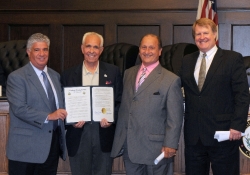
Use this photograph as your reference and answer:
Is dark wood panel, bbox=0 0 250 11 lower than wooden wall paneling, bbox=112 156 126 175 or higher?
higher

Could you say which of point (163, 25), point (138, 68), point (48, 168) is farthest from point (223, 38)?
point (48, 168)

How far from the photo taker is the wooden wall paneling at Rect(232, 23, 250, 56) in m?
6.81

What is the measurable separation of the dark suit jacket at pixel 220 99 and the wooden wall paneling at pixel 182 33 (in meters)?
3.37

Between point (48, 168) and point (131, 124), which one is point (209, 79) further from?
point (48, 168)

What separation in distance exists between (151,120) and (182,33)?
11.8 feet

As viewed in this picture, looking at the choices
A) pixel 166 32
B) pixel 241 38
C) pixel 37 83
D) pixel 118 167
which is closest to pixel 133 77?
pixel 37 83

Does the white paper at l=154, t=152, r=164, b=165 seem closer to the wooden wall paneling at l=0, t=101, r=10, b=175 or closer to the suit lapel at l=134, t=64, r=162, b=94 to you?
the suit lapel at l=134, t=64, r=162, b=94

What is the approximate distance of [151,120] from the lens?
141 inches

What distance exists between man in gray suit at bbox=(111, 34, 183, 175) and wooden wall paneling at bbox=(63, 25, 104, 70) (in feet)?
11.8

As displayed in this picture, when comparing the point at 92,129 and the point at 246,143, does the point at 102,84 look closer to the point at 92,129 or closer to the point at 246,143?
the point at 92,129

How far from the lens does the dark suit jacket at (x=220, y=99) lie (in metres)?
3.48

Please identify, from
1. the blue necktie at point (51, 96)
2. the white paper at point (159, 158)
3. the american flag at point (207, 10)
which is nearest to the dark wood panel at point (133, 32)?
the american flag at point (207, 10)

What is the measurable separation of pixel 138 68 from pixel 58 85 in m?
0.65

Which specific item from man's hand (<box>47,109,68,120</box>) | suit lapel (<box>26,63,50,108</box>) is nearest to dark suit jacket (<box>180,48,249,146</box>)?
man's hand (<box>47,109,68,120</box>)
